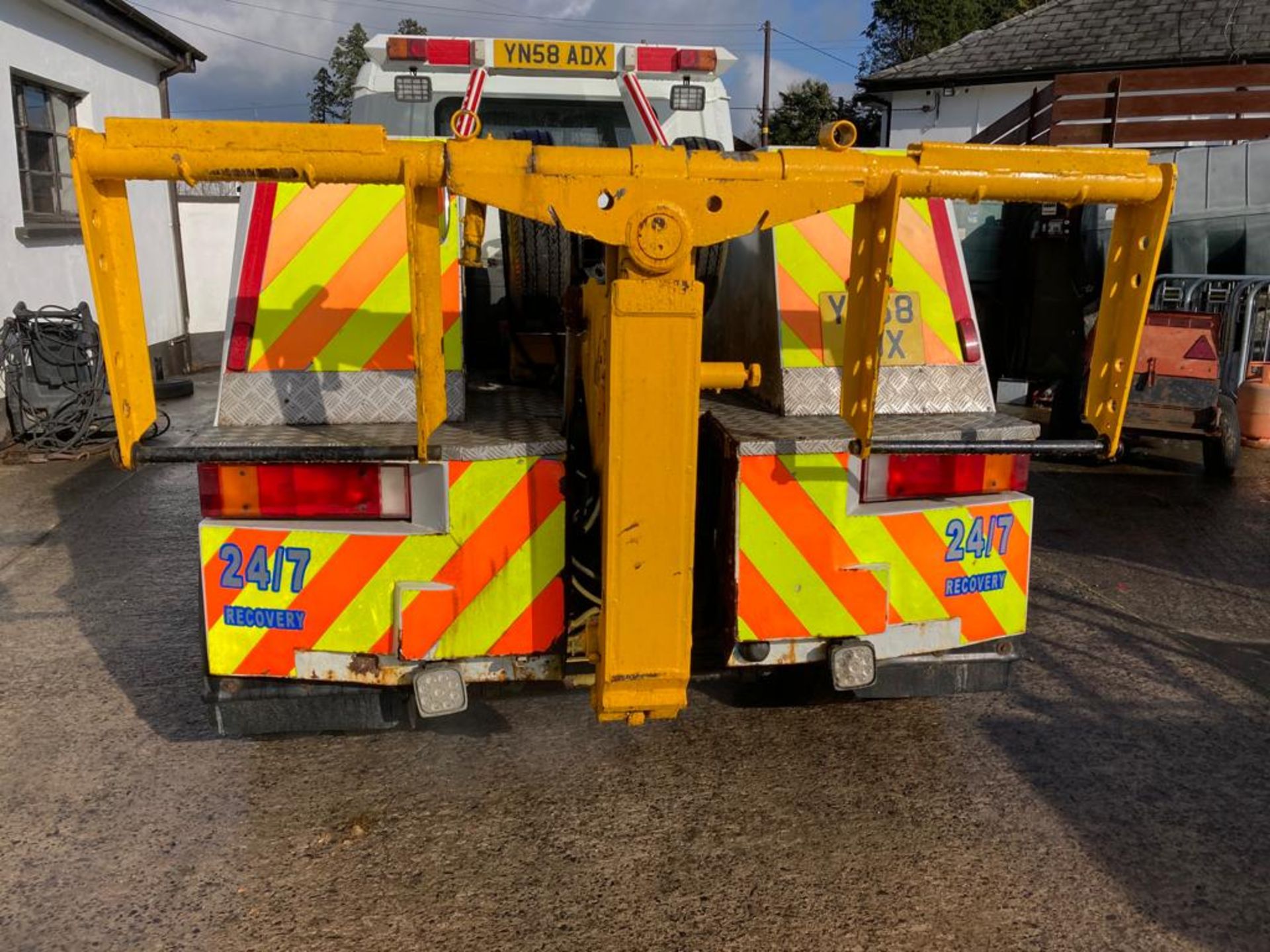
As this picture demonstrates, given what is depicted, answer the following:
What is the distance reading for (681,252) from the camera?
2.35 metres

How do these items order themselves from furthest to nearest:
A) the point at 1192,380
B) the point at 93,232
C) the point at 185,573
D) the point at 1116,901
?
the point at 1192,380 → the point at 185,573 → the point at 1116,901 → the point at 93,232

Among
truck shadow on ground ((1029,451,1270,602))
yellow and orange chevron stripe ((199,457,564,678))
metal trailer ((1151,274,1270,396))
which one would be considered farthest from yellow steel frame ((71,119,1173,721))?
metal trailer ((1151,274,1270,396))

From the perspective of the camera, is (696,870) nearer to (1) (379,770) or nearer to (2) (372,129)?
(1) (379,770)

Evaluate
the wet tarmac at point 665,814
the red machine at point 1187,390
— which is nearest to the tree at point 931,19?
the red machine at point 1187,390

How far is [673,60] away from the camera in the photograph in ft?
18.9

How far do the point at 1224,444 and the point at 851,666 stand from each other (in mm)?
6192

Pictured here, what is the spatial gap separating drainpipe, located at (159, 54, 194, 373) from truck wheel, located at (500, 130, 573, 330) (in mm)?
10878

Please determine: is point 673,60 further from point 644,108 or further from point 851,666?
point 851,666

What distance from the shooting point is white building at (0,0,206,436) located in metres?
9.48

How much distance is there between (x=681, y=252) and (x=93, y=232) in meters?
1.27

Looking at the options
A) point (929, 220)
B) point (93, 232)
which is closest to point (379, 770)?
point (93, 232)

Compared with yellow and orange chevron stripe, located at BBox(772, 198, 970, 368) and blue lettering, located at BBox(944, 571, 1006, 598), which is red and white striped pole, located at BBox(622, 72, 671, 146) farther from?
blue lettering, located at BBox(944, 571, 1006, 598)

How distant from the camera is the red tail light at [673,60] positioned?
18.8ft

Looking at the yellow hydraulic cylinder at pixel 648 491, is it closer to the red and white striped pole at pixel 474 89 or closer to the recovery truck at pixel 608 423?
the recovery truck at pixel 608 423
